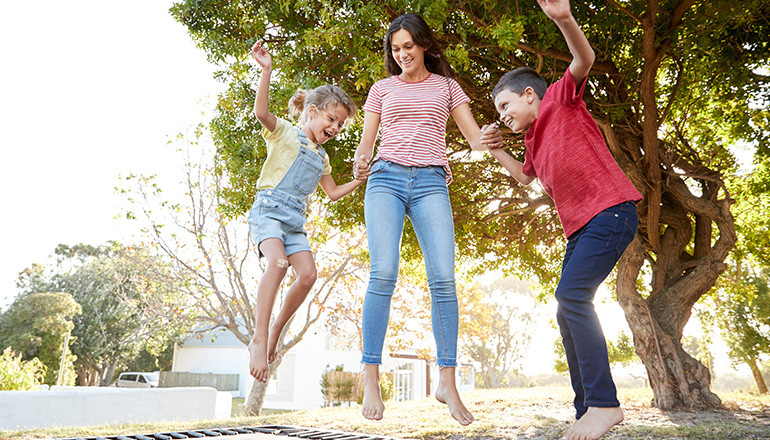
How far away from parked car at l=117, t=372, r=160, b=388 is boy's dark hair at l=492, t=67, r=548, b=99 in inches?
1180

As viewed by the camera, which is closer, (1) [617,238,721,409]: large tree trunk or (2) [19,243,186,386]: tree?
(1) [617,238,721,409]: large tree trunk

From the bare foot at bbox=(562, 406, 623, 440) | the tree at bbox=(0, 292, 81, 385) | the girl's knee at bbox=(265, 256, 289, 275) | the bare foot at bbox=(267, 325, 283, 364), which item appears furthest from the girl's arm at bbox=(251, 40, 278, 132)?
the tree at bbox=(0, 292, 81, 385)

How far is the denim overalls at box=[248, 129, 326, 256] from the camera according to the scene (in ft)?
11.3

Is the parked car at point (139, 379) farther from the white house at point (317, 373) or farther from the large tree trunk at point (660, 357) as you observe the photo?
the large tree trunk at point (660, 357)

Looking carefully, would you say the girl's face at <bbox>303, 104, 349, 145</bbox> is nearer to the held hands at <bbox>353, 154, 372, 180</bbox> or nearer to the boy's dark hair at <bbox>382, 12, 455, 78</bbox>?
the boy's dark hair at <bbox>382, 12, 455, 78</bbox>

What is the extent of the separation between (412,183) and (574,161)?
2.96 ft

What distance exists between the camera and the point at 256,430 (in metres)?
3.89

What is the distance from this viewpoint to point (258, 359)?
3252 millimetres

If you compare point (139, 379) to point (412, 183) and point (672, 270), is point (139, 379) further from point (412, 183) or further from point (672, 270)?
point (412, 183)

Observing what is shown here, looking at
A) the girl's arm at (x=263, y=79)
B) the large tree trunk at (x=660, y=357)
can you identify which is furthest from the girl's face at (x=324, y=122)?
the large tree trunk at (x=660, y=357)

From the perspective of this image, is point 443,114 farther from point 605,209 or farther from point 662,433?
point 662,433

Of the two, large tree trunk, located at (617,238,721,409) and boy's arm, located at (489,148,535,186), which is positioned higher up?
boy's arm, located at (489,148,535,186)

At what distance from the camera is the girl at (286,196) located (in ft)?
11.0

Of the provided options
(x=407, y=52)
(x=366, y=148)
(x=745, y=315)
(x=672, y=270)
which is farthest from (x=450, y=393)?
(x=745, y=315)
